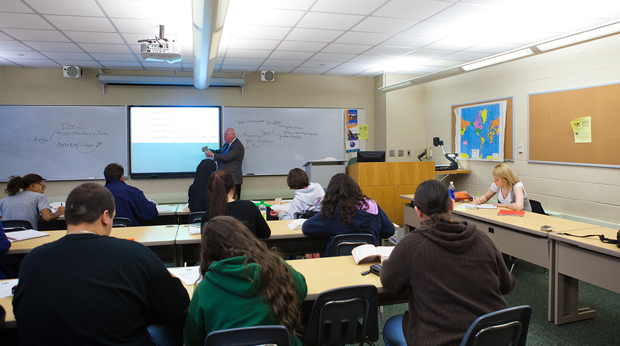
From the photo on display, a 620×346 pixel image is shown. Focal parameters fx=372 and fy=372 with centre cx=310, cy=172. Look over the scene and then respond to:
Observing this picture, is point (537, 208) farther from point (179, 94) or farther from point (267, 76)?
point (179, 94)

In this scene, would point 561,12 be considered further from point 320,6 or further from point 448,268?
point 448,268

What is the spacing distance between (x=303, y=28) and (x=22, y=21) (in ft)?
9.06

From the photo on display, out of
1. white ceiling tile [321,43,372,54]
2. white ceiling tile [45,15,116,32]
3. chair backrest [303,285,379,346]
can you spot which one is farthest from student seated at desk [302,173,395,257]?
white ceiling tile [45,15,116,32]

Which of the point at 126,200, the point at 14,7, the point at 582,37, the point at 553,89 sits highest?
the point at 14,7

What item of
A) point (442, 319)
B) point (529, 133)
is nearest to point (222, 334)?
point (442, 319)

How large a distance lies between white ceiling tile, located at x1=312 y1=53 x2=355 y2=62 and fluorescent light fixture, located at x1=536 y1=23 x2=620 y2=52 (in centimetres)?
241

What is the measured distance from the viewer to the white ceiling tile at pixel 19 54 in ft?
15.6

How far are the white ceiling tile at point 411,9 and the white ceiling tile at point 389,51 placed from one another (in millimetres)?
1168

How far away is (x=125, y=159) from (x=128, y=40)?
7.66ft

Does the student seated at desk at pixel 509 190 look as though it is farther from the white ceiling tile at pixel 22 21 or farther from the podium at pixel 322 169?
the white ceiling tile at pixel 22 21

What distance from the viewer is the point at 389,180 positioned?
542 centimetres

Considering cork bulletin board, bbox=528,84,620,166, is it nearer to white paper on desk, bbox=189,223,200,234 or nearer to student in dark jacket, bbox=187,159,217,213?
student in dark jacket, bbox=187,159,217,213

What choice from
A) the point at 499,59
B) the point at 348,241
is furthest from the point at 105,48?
the point at 499,59

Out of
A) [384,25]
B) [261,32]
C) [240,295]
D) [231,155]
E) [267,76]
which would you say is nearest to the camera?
[240,295]
